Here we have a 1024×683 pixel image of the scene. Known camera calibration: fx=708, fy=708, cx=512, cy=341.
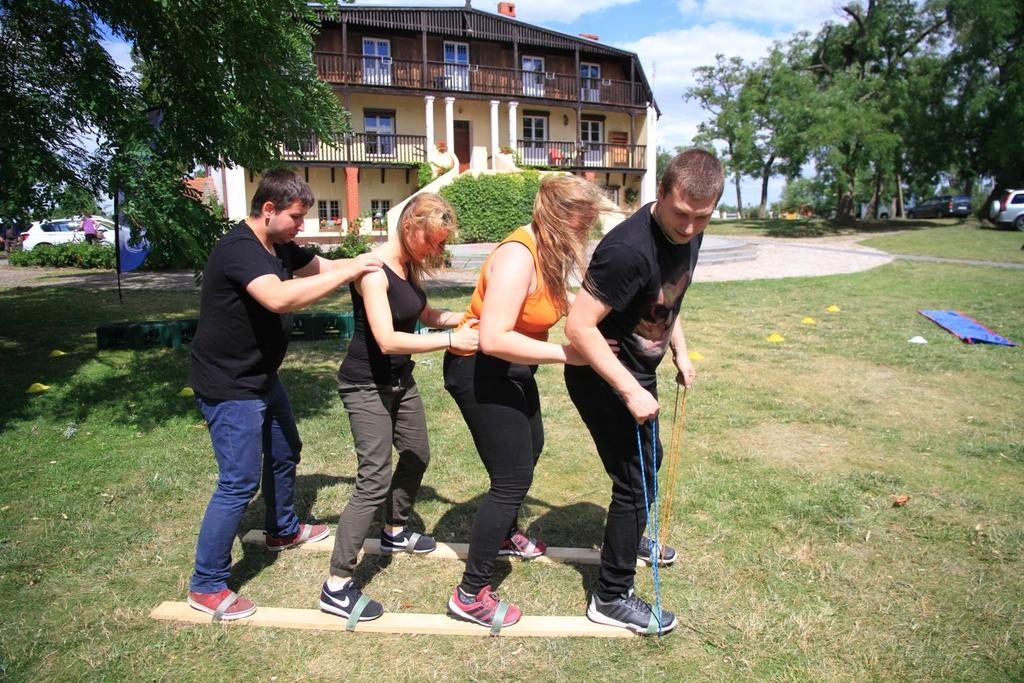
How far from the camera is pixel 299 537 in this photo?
3986 millimetres

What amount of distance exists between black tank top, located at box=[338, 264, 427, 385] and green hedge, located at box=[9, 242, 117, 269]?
70.6ft

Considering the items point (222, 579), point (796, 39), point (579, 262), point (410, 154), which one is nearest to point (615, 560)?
point (579, 262)

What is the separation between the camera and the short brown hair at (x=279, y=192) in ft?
10.6

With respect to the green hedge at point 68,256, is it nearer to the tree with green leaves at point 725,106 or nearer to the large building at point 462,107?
the large building at point 462,107

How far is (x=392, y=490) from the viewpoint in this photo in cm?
388

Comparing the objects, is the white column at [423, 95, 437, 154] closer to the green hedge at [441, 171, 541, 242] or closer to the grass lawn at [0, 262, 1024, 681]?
the green hedge at [441, 171, 541, 242]

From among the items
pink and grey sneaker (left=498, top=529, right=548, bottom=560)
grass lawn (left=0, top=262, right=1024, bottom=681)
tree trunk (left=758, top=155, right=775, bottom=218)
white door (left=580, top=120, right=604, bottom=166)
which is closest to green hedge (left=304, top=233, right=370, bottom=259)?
grass lawn (left=0, top=262, right=1024, bottom=681)

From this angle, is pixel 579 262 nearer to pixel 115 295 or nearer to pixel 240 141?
pixel 240 141

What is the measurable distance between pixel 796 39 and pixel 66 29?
4196 centimetres

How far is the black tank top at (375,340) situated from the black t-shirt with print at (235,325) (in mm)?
378

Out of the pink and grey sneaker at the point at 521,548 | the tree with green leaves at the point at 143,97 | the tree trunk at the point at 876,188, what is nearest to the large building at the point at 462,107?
the tree trunk at the point at 876,188

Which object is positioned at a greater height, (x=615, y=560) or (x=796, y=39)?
(x=796, y=39)

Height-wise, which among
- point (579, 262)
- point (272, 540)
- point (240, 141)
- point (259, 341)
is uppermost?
point (240, 141)

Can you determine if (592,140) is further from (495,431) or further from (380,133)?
(495,431)
